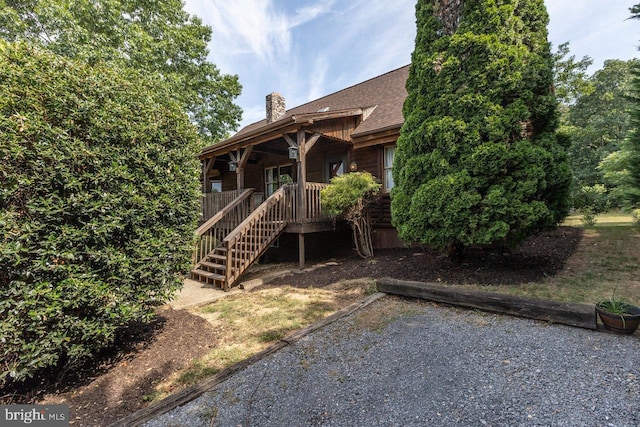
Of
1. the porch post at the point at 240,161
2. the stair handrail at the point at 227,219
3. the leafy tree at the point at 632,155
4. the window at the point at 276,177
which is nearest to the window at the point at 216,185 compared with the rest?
the window at the point at 276,177

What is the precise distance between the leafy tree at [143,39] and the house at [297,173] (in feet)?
20.6

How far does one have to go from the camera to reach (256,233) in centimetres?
641

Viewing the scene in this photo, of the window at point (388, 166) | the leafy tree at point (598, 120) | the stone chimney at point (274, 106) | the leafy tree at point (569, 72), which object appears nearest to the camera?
the window at point (388, 166)

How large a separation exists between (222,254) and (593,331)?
21.5 feet

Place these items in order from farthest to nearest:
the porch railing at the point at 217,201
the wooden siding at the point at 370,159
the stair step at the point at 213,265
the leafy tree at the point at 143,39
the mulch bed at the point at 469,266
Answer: the leafy tree at the point at 143,39
the porch railing at the point at 217,201
the wooden siding at the point at 370,159
the stair step at the point at 213,265
the mulch bed at the point at 469,266

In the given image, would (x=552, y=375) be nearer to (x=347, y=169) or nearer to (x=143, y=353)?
(x=143, y=353)

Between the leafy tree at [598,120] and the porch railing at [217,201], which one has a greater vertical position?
the leafy tree at [598,120]

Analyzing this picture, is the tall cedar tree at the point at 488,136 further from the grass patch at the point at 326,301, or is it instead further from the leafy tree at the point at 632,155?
the leafy tree at the point at 632,155

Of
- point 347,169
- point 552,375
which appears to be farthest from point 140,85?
point 347,169

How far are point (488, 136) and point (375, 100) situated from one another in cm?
664

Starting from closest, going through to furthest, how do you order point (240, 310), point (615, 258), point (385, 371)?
point (385, 371)
point (240, 310)
point (615, 258)

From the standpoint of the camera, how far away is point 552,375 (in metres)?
2.23

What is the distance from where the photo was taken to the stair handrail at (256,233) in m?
5.79

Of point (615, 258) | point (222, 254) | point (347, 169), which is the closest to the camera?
point (615, 258)
